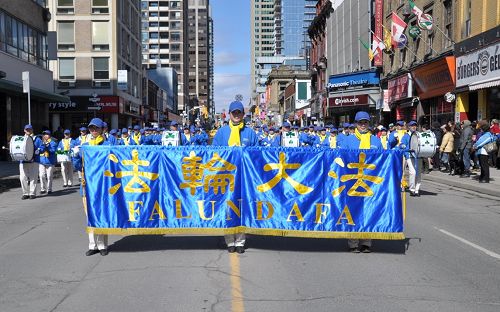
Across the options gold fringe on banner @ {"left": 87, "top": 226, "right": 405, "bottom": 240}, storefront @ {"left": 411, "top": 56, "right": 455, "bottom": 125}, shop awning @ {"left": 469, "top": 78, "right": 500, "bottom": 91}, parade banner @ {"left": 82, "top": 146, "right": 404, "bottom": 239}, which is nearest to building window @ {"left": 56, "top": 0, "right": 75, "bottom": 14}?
Answer: storefront @ {"left": 411, "top": 56, "right": 455, "bottom": 125}

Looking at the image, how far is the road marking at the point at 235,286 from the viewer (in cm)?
508

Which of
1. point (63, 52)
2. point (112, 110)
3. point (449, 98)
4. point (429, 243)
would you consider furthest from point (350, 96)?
point (429, 243)

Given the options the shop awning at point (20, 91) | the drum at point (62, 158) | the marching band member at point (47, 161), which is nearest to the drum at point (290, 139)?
the drum at point (62, 158)

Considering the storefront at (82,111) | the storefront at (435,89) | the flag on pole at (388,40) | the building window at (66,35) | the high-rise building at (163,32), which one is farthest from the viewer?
the high-rise building at (163,32)

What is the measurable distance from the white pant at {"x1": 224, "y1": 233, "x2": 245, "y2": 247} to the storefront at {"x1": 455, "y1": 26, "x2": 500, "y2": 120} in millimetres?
16401

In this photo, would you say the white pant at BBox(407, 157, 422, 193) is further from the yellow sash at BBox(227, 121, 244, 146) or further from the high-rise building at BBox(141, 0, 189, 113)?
the high-rise building at BBox(141, 0, 189, 113)

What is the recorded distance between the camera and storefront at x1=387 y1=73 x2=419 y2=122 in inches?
1214

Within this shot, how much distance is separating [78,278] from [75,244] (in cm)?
203

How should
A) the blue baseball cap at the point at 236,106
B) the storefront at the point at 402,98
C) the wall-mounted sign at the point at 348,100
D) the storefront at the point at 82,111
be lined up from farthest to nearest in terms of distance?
the storefront at the point at 82,111 → the wall-mounted sign at the point at 348,100 → the storefront at the point at 402,98 → the blue baseball cap at the point at 236,106

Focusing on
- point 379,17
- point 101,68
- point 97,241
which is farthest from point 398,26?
point 101,68

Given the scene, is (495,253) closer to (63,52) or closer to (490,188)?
(490,188)

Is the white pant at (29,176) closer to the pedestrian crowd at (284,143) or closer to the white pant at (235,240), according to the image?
the pedestrian crowd at (284,143)

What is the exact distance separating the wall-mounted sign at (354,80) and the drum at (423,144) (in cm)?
2570

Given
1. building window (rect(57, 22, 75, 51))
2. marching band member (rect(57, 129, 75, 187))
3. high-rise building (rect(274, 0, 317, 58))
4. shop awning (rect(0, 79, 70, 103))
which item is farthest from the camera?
high-rise building (rect(274, 0, 317, 58))
